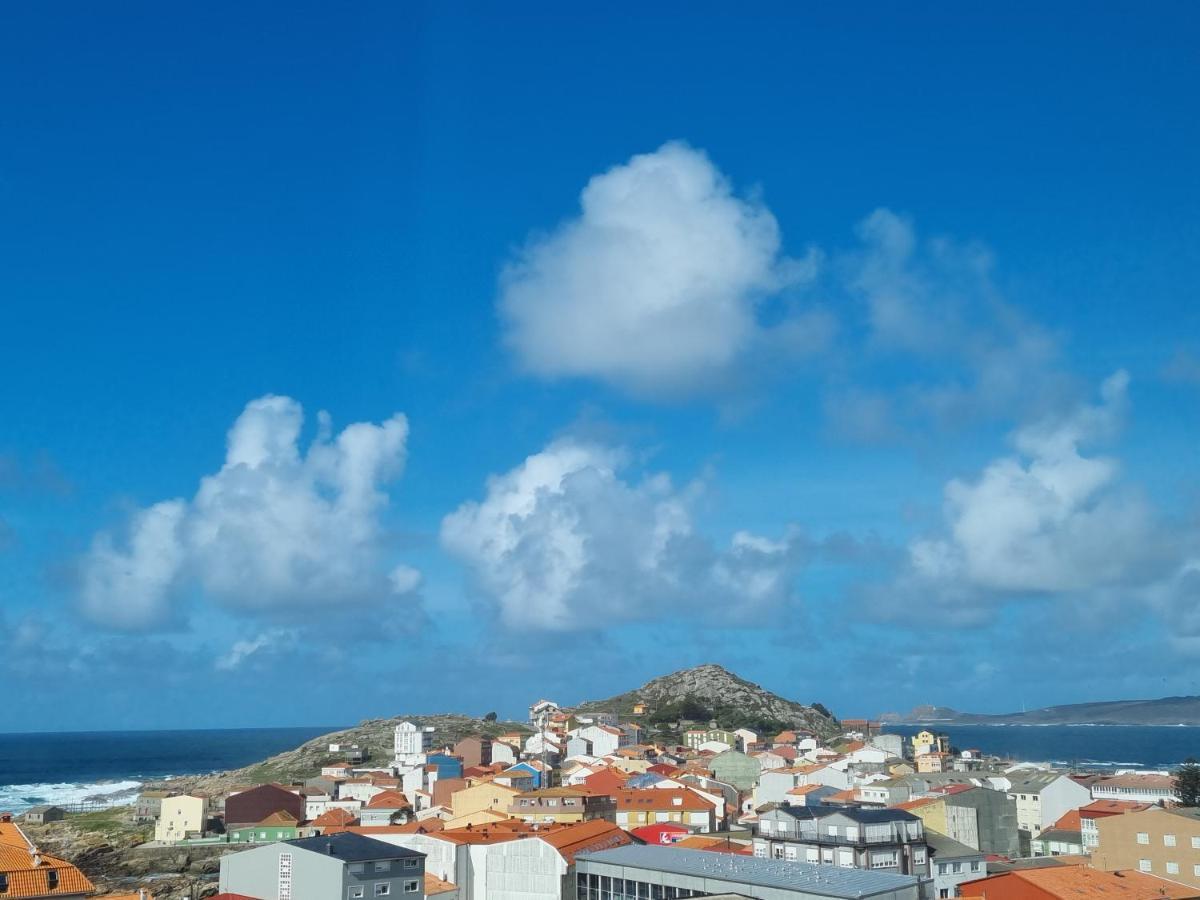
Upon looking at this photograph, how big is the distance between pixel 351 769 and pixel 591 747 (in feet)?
68.0

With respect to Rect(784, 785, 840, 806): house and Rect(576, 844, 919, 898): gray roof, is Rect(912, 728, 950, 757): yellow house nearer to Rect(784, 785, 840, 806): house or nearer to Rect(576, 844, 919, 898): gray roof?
Rect(784, 785, 840, 806): house

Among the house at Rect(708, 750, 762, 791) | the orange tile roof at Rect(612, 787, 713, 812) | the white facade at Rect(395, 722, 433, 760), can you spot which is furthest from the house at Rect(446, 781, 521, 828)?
the white facade at Rect(395, 722, 433, 760)

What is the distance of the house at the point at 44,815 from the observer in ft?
248

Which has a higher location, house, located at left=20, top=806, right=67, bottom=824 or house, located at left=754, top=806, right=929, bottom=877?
house, located at left=754, top=806, right=929, bottom=877

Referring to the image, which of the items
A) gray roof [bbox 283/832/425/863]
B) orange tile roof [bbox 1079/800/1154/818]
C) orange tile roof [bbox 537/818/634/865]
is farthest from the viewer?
orange tile roof [bbox 1079/800/1154/818]

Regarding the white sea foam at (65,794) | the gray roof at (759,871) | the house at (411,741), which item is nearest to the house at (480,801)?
the gray roof at (759,871)

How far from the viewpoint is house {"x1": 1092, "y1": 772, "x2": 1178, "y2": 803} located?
60600 mm

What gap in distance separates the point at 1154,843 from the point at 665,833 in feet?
63.5

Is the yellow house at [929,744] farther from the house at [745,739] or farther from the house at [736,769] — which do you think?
the house at [736,769]

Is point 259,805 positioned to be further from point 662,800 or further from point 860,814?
point 860,814

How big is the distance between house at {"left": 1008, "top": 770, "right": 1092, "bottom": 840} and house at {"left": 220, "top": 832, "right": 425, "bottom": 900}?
38714 mm

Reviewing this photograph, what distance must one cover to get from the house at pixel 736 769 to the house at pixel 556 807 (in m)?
24.5

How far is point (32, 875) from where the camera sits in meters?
31.6

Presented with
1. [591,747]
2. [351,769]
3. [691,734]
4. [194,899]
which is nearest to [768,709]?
[691,734]
